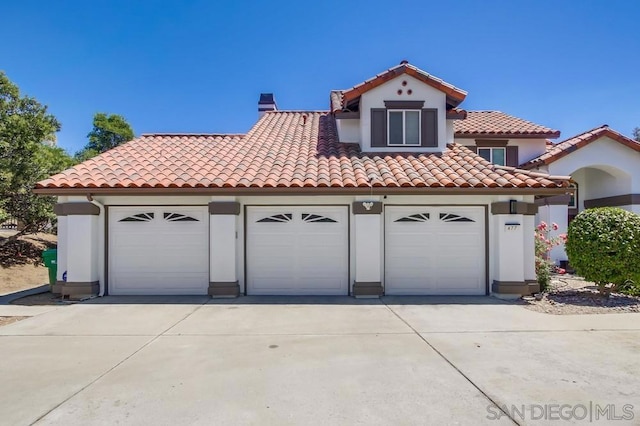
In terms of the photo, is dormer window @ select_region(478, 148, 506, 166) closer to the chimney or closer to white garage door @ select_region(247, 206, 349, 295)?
the chimney

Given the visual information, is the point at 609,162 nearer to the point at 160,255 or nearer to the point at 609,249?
the point at 609,249

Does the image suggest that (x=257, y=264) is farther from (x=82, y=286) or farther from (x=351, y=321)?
(x=82, y=286)

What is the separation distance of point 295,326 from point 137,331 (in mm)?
2741

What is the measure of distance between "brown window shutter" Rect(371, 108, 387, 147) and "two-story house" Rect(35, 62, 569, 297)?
4.61 feet

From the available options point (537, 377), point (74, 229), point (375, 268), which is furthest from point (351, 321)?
point (74, 229)

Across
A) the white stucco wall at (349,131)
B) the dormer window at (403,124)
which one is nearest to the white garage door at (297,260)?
the dormer window at (403,124)

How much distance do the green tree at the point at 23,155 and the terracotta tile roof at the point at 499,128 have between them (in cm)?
1734

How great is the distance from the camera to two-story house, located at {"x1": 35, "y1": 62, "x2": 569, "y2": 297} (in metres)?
9.38

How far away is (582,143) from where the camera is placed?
51.5 feet

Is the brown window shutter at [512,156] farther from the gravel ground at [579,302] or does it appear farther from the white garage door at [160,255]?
the white garage door at [160,255]

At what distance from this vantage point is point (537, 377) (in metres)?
4.66

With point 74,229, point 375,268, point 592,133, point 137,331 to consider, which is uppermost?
point 592,133

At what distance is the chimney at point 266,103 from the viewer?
714 inches

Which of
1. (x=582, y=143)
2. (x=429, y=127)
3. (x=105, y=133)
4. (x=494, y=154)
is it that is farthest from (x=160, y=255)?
(x=105, y=133)
